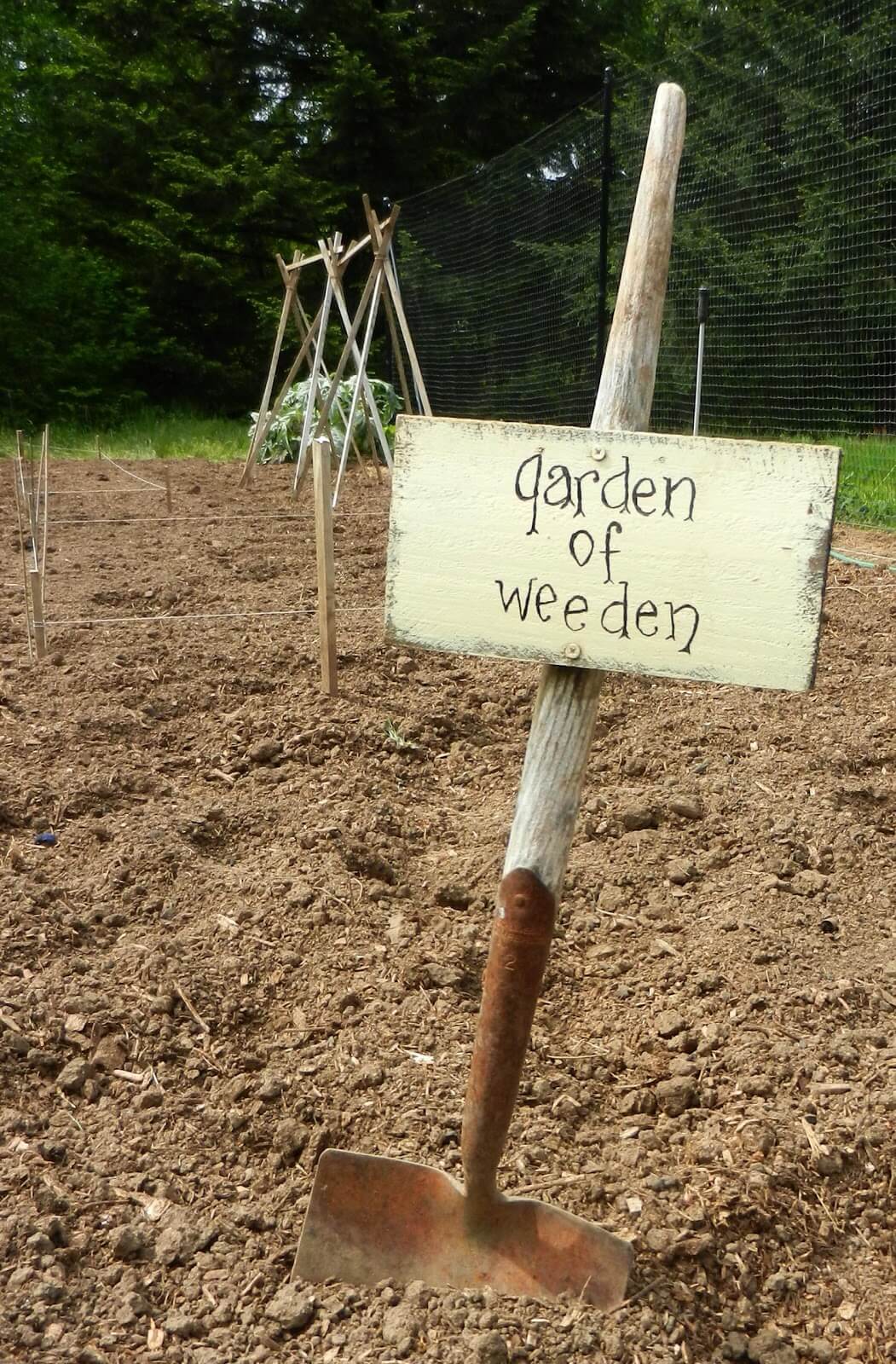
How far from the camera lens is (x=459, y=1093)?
72.6 inches

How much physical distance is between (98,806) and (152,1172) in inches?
46.7

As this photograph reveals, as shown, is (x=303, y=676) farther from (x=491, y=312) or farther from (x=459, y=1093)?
(x=491, y=312)

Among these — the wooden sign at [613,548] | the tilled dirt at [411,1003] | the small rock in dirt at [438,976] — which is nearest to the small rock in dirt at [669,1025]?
the tilled dirt at [411,1003]

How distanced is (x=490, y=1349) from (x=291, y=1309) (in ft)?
0.86

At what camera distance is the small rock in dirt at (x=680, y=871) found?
250 centimetres

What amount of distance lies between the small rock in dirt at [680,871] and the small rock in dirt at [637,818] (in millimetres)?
198

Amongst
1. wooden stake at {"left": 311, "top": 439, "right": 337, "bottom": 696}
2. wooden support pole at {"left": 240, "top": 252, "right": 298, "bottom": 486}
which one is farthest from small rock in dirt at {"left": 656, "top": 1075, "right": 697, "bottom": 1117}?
wooden support pole at {"left": 240, "top": 252, "right": 298, "bottom": 486}

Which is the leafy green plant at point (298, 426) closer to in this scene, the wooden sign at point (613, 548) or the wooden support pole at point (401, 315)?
the wooden support pole at point (401, 315)

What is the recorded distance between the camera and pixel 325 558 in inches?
125

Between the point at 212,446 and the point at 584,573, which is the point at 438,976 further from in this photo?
the point at 212,446

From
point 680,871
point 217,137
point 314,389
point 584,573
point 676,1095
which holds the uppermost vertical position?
point 217,137

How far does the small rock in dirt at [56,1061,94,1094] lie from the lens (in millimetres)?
1863

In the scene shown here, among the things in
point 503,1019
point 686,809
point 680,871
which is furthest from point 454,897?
point 503,1019

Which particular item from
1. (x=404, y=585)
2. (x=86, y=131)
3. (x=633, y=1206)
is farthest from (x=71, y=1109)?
(x=86, y=131)
